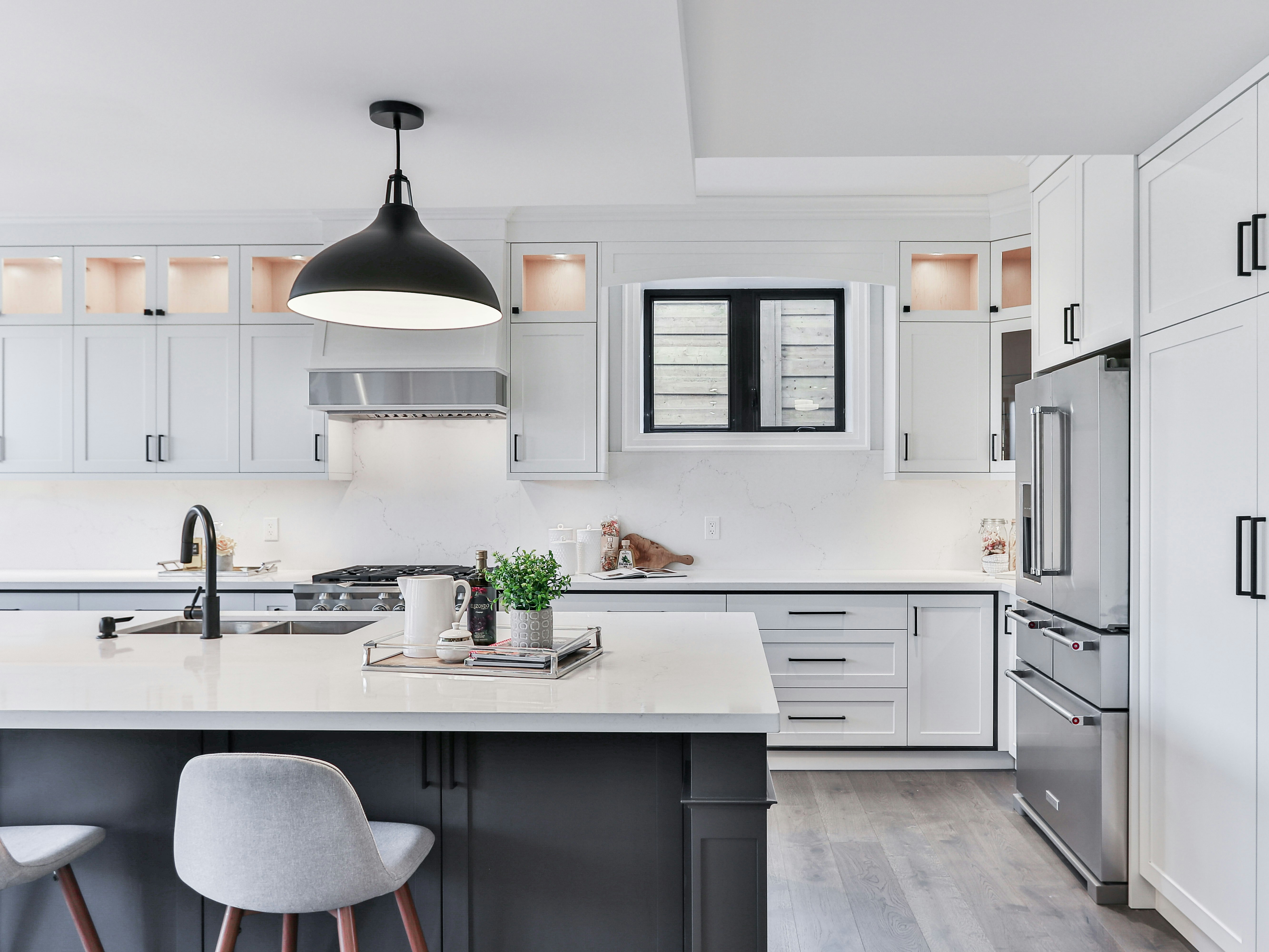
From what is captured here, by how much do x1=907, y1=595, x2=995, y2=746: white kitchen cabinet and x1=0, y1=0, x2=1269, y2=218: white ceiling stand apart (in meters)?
1.97

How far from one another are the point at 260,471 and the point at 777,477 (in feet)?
8.24

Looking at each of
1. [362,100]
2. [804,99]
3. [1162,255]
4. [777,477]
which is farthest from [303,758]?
[777,477]

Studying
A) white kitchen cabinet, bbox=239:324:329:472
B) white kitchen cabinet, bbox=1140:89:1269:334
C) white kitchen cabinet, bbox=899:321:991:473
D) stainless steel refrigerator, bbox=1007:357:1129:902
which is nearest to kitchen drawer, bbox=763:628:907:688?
stainless steel refrigerator, bbox=1007:357:1129:902

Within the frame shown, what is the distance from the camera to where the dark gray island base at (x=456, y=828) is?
1741 mm

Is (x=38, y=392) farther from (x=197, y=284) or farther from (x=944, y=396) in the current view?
(x=944, y=396)

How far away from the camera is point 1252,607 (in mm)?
1995

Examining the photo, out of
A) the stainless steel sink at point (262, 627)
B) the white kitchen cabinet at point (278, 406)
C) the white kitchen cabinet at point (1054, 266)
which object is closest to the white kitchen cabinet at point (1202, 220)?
the white kitchen cabinet at point (1054, 266)

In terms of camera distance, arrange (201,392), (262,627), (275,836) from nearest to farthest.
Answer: (275,836) < (262,627) < (201,392)

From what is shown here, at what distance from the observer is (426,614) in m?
1.92

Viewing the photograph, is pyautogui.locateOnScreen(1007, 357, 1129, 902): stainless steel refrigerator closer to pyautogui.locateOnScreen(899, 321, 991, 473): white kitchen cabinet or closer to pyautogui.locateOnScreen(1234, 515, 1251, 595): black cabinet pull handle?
pyautogui.locateOnScreen(1234, 515, 1251, 595): black cabinet pull handle

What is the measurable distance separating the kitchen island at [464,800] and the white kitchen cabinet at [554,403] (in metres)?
2.16

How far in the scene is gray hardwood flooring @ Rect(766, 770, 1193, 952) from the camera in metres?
2.34

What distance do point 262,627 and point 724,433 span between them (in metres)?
2.45

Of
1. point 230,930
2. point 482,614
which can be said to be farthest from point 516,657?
point 230,930
